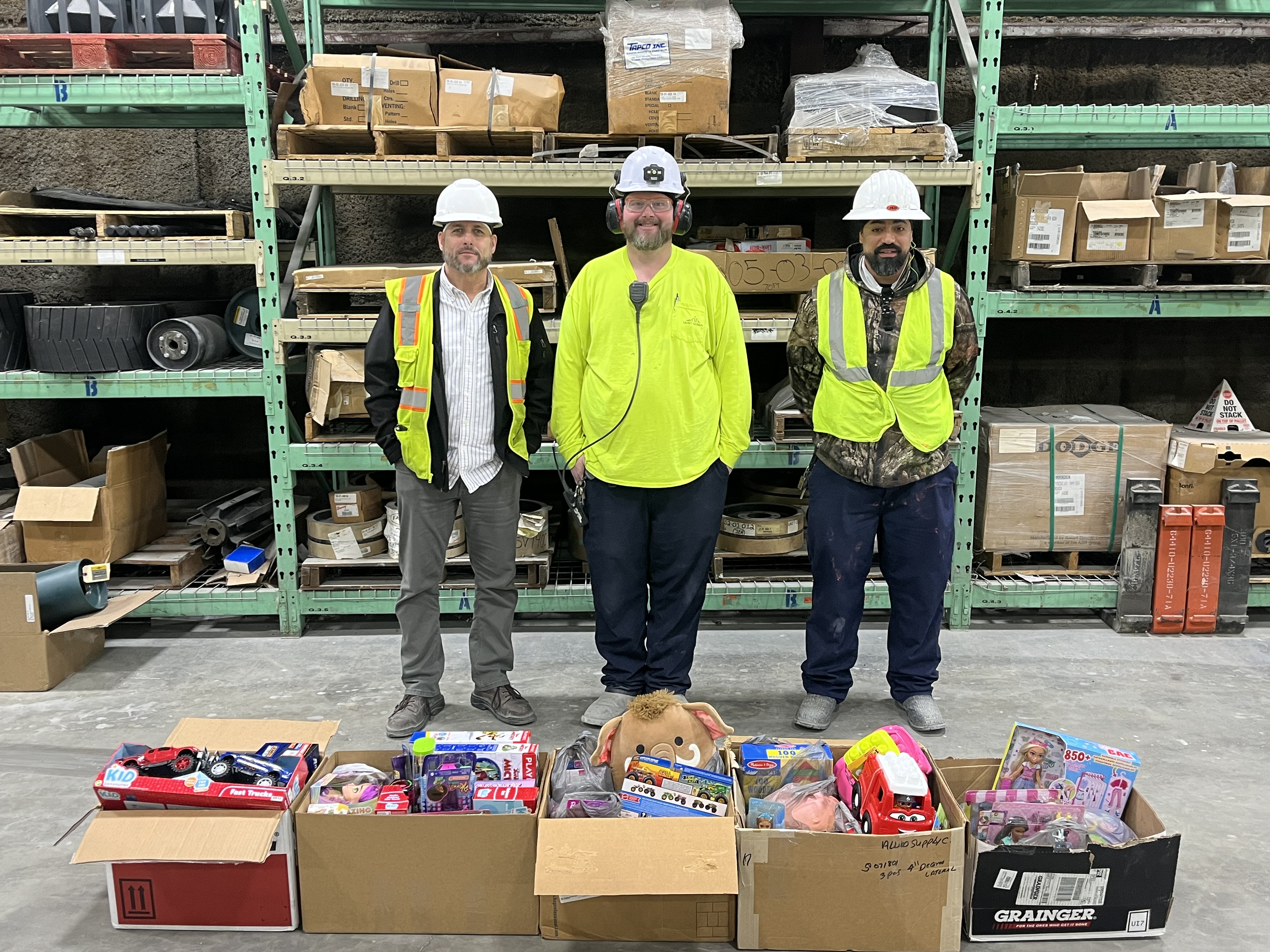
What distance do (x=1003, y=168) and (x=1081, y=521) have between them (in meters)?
1.76

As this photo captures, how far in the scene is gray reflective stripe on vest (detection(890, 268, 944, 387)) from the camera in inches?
146

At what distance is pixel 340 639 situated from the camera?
16.2 feet

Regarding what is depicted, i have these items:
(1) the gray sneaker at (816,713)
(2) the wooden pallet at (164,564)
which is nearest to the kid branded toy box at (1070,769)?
(1) the gray sneaker at (816,713)

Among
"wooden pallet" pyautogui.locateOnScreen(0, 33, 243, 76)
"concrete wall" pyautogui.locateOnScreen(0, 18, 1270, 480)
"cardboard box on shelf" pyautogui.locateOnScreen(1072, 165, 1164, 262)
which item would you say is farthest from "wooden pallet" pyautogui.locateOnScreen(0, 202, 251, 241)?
"cardboard box on shelf" pyautogui.locateOnScreen(1072, 165, 1164, 262)

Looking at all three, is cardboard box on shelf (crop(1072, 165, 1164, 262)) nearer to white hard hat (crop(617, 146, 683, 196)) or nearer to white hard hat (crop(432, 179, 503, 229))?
white hard hat (crop(617, 146, 683, 196))

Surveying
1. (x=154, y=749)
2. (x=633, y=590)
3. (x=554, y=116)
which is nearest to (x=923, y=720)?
(x=633, y=590)

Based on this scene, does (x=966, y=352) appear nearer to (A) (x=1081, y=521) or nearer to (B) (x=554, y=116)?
(A) (x=1081, y=521)

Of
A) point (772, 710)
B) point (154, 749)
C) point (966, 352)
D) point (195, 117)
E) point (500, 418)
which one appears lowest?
point (772, 710)

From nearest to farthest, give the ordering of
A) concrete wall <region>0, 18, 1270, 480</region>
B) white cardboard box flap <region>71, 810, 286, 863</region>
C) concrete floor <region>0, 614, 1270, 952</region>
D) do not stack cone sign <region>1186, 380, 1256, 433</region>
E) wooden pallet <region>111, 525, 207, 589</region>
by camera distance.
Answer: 1. white cardboard box flap <region>71, 810, 286, 863</region>
2. concrete floor <region>0, 614, 1270, 952</region>
3. wooden pallet <region>111, 525, 207, 589</region>
4. do not stack cone sign <region>1186, 380, 1256, 433</region>
5. concrete wall <region>0, 18, 1270, 480</region>

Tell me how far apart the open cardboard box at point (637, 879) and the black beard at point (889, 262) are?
2021 mm

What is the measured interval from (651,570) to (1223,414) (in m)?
3.33

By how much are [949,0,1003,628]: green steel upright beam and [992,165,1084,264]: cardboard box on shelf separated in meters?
0.12

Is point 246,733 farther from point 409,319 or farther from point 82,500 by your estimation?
point 82,500

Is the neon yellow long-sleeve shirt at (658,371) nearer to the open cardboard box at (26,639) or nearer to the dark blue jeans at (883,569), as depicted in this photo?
the dark blue jeans at (883,569)
